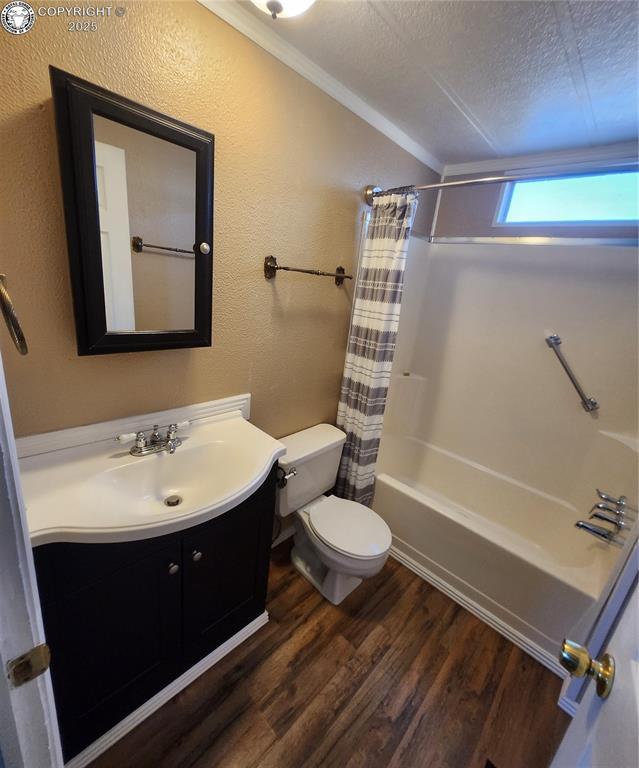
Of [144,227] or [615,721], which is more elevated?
[144,227]

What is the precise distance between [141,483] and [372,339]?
1201 mm

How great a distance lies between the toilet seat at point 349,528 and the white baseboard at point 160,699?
0.45 meters

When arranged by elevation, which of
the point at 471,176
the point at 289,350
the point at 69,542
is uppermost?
A: the point at 471,176

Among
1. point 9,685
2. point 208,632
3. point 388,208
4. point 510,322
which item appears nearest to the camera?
point 9,685

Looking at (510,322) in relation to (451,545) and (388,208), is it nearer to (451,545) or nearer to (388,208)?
(388,208)

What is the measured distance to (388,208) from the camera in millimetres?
1599

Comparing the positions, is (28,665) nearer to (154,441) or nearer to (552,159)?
(154,441)

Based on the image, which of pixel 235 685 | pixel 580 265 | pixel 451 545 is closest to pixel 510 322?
pixel 580 265

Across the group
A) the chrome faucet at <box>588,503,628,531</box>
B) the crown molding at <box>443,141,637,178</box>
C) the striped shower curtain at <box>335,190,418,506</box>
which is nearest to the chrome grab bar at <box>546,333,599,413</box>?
the chrome faucet at <box>588,503,628,531</box>

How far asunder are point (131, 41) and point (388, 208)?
3.62 feet

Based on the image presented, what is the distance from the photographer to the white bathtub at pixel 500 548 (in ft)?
4.66

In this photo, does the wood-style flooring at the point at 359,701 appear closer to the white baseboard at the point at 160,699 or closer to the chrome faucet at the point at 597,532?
the white baseboard at the point at 160,699

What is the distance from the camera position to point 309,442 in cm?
169

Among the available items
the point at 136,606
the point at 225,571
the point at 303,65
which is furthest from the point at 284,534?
the point at 303,65
